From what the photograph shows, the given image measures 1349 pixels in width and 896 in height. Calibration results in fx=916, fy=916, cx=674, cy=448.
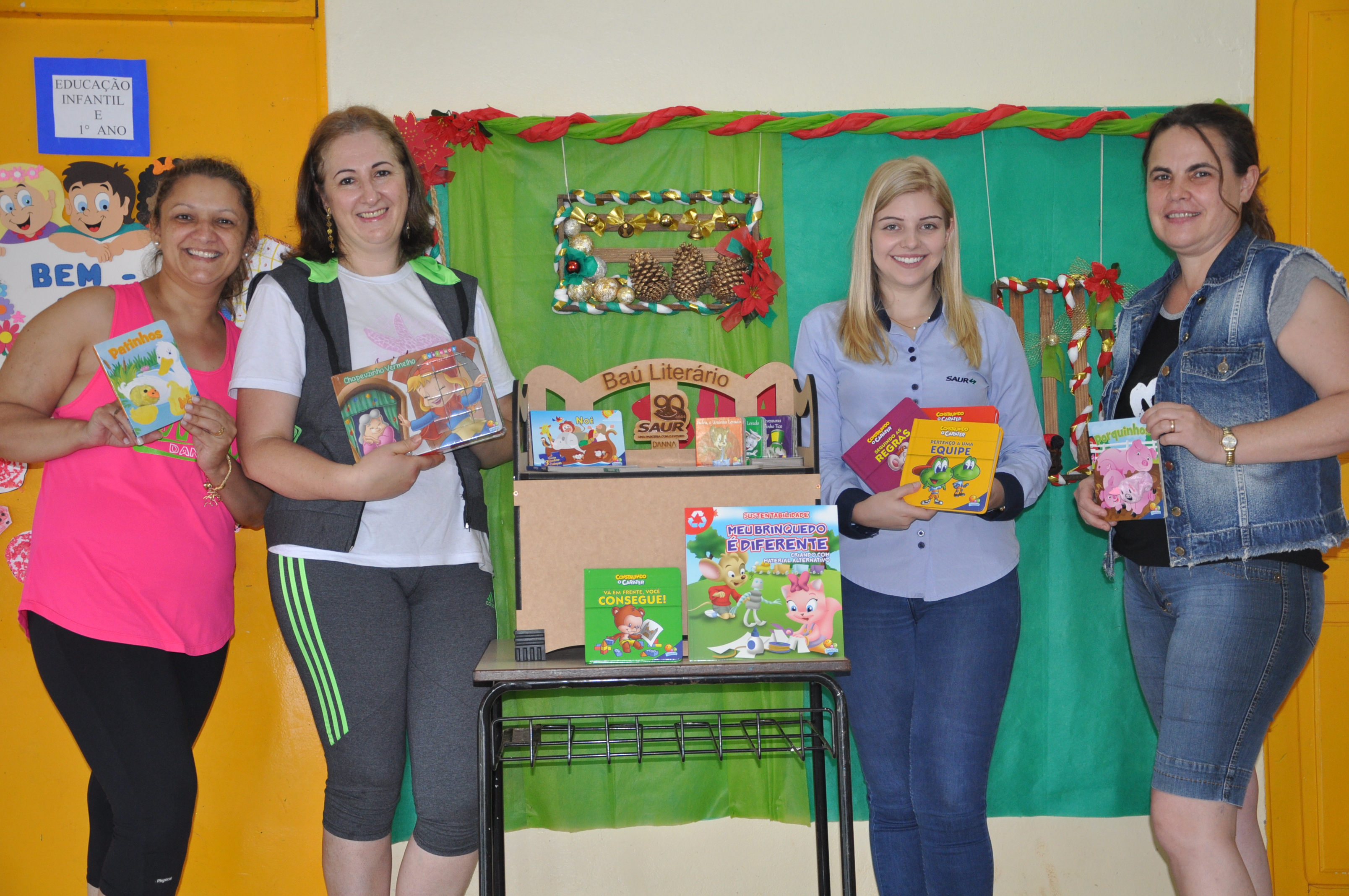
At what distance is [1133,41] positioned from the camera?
112 inches

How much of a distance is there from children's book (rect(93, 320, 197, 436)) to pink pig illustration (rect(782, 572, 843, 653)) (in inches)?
54.3

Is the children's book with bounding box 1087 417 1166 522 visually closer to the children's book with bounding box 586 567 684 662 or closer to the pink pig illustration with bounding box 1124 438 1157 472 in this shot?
A: the pink pig illustration with bounding box 1124 438 1157 472

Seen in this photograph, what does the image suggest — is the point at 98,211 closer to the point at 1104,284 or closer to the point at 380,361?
the point at 380,361

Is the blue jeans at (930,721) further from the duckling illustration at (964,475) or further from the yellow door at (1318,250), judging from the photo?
the yellow door at (1318,250)

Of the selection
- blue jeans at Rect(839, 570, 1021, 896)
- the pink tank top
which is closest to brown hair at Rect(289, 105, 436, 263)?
the pink tank top

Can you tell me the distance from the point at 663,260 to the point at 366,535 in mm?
1259

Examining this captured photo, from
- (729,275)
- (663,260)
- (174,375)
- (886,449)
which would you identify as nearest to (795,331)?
(729,275)

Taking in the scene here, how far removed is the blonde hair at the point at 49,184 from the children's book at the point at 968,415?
252 cm

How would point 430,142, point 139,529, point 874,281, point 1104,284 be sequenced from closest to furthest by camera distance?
point 139,529
point 874,281
point 430,142
point 1104,284

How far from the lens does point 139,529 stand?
202 cm

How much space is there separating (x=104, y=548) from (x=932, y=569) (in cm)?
184

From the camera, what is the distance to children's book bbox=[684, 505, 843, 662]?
1.84 metres

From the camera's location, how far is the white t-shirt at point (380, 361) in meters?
1.90

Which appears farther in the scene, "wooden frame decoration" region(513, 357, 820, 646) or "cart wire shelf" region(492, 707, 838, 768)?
"cart wire shelf" region(492, 707, 838, 768)
